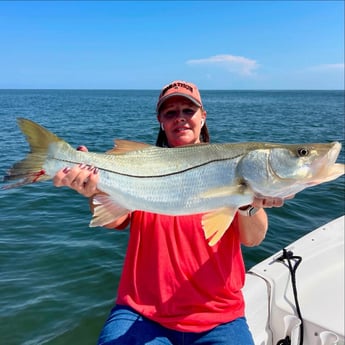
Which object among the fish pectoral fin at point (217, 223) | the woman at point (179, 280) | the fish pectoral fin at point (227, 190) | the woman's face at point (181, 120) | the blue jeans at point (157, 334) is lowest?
the blue jeans at point (157, 334)

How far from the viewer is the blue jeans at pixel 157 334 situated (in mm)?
2859

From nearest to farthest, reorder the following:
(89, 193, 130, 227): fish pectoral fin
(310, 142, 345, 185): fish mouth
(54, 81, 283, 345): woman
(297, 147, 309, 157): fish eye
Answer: (310, 142, 345, 185): fish mouth < (297, 147, 309, 157): fish eye < (54, 81, 283, 345): woman < (89, 193, 130, 227): fish pectoral fin

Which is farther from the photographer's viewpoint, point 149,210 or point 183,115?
point 183,115

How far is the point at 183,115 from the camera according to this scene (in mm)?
3625

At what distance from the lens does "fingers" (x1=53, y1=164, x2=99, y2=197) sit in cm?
309

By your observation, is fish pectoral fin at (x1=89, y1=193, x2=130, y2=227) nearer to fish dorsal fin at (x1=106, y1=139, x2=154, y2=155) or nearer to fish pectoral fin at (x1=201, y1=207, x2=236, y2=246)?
fish dorsal fin at (x1=106, y1=139, x2=154, y2=155)

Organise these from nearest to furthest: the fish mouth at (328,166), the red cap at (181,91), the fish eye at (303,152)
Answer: the fish mouth at (328,166) → the fish eye at (303,152) → the red cap at (181,91)

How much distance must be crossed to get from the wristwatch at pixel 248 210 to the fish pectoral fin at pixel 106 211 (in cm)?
95

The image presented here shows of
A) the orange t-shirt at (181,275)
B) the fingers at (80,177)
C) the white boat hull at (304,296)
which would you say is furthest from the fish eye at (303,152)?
the white boat hull at (304,296)

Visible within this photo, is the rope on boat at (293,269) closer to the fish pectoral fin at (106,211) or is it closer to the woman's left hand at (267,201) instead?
the woman's left hand at (267,201)

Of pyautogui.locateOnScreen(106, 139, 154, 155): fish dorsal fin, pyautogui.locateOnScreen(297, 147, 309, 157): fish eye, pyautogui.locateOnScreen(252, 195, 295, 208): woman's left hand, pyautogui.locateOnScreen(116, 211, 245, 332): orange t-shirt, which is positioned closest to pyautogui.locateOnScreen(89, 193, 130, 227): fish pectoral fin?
pyautogui.locateOnScreen(116, 211, 245, 332): orange t-shirt

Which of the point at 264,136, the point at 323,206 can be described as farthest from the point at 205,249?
the point at 264,136

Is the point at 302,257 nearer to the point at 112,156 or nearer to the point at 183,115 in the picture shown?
the point at 183,115

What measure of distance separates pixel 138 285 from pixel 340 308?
2.55 metres
